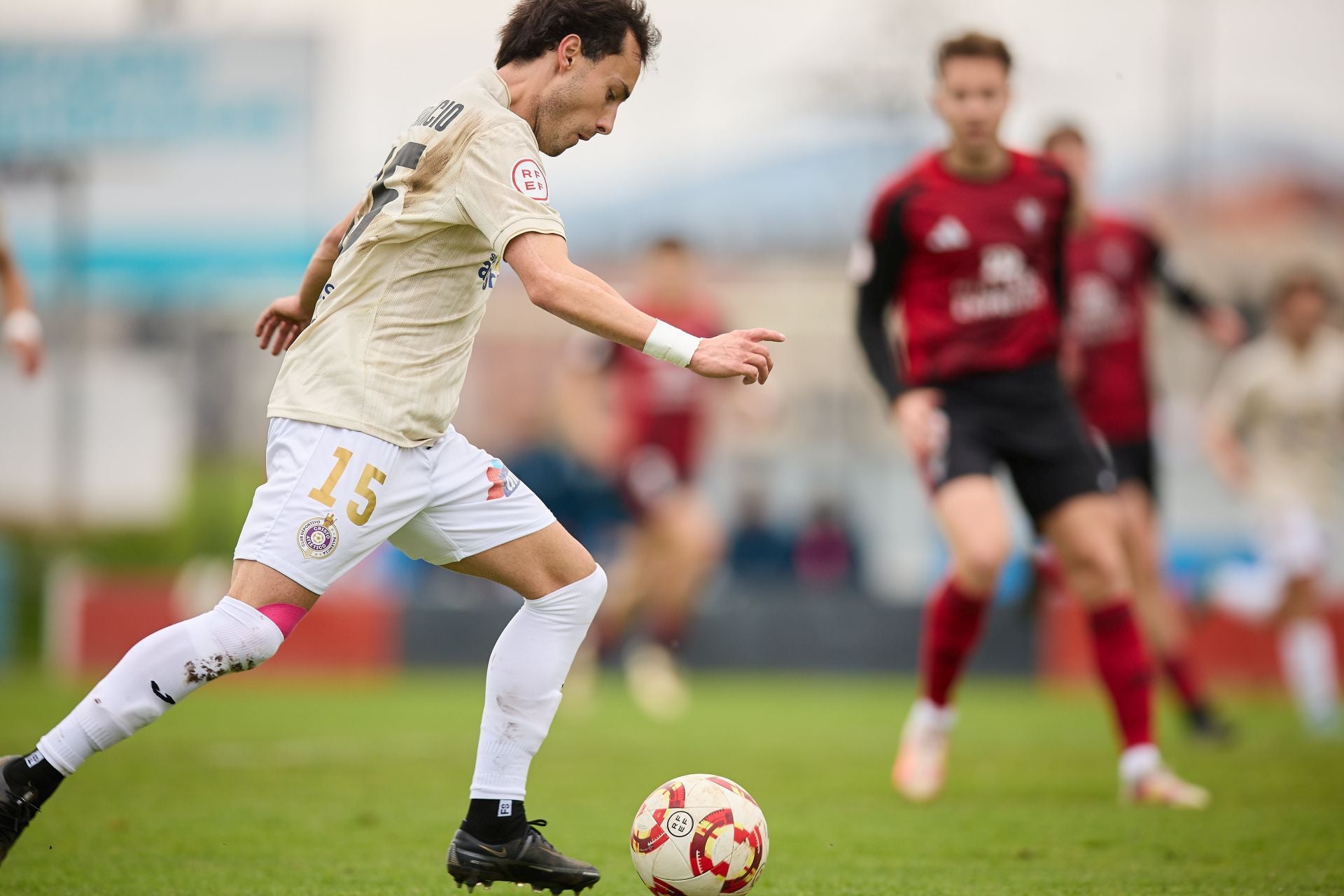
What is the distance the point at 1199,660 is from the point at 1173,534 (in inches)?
134

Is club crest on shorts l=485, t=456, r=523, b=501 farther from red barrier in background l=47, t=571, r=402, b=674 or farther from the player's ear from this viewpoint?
red barrier in background l=47, t=571, r=402, b=674

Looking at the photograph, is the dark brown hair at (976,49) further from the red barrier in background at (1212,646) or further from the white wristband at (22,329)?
the red barrier in background at (1212,646)

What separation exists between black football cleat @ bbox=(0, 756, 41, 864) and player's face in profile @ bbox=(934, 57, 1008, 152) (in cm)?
400

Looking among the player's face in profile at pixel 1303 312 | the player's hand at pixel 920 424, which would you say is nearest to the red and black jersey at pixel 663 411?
the player's face in profile at pixel 1303 312

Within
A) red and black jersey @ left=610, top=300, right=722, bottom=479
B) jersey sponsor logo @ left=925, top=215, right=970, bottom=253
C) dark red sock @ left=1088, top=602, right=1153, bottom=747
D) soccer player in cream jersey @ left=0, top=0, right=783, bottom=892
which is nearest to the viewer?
soccer player in cream jersey @ left=0, top=0, right=783, bottom=892

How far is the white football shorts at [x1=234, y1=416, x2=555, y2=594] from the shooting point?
3.86 m

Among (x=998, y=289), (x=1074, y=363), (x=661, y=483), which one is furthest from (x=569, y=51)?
(x=661, y=483)

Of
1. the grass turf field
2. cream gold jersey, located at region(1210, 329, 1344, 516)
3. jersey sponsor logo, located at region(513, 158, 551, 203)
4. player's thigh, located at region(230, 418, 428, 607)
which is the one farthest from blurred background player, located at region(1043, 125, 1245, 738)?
player's thigh, located at region(230, 418, 428, 607)

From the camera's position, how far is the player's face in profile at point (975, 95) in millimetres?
5875

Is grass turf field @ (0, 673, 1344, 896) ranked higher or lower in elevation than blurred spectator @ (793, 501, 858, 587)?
higher

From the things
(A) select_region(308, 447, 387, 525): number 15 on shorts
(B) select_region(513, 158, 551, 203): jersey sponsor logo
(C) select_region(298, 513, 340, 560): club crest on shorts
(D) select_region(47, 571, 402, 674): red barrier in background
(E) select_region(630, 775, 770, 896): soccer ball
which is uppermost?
(B) select_region(513, 158, 551, 203): jersey sponsor logo

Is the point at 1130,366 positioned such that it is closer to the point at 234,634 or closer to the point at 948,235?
the point at 948,235

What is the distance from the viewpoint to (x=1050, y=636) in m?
13.8

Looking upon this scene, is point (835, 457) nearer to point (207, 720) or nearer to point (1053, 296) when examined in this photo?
point (207, 720)
